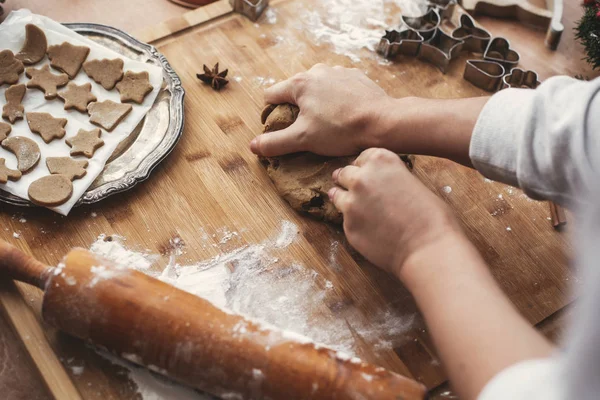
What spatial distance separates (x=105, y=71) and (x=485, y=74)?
38.8 inches

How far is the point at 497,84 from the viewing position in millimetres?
1519

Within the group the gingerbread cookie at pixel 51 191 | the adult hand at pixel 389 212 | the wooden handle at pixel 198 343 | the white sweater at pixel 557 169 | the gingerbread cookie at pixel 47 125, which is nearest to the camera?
the white sweater at pixel 557 169

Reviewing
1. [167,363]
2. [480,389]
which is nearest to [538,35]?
[480,389]

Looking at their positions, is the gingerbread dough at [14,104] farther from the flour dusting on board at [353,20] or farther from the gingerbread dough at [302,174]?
the flour dusting on board at [353,20]

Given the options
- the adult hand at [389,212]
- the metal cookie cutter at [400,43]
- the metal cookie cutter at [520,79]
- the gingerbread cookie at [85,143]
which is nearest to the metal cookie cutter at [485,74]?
the metal cookie cutter at [520,79]

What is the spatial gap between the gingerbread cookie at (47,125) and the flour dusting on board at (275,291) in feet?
0.94

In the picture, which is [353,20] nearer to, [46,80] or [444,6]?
[444,6]

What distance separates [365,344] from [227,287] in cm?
30

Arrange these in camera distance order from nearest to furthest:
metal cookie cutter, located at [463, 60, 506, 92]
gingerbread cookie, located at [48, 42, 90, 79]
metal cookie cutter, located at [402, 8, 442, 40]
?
1. gingerbread cookie, located at [48, 42, 90, 79]
2. metal cookie cutter, located at [463, 60, 506, 92]
3. metal cookie cutter, located at [402, 8, 442, 40]

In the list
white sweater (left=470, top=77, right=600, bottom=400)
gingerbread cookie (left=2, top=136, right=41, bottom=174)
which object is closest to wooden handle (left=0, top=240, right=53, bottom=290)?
gingerbread cookie (left=2, top=136, right=41, bottom=174)

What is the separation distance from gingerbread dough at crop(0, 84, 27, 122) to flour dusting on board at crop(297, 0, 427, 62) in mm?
757

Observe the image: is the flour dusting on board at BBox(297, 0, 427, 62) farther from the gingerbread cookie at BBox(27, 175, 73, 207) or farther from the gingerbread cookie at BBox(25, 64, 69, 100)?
the gingerbread cookie at BBox(27, 175, 73, 207)

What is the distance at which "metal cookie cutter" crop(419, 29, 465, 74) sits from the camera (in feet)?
5.01

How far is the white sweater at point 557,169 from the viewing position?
1.50 ft
